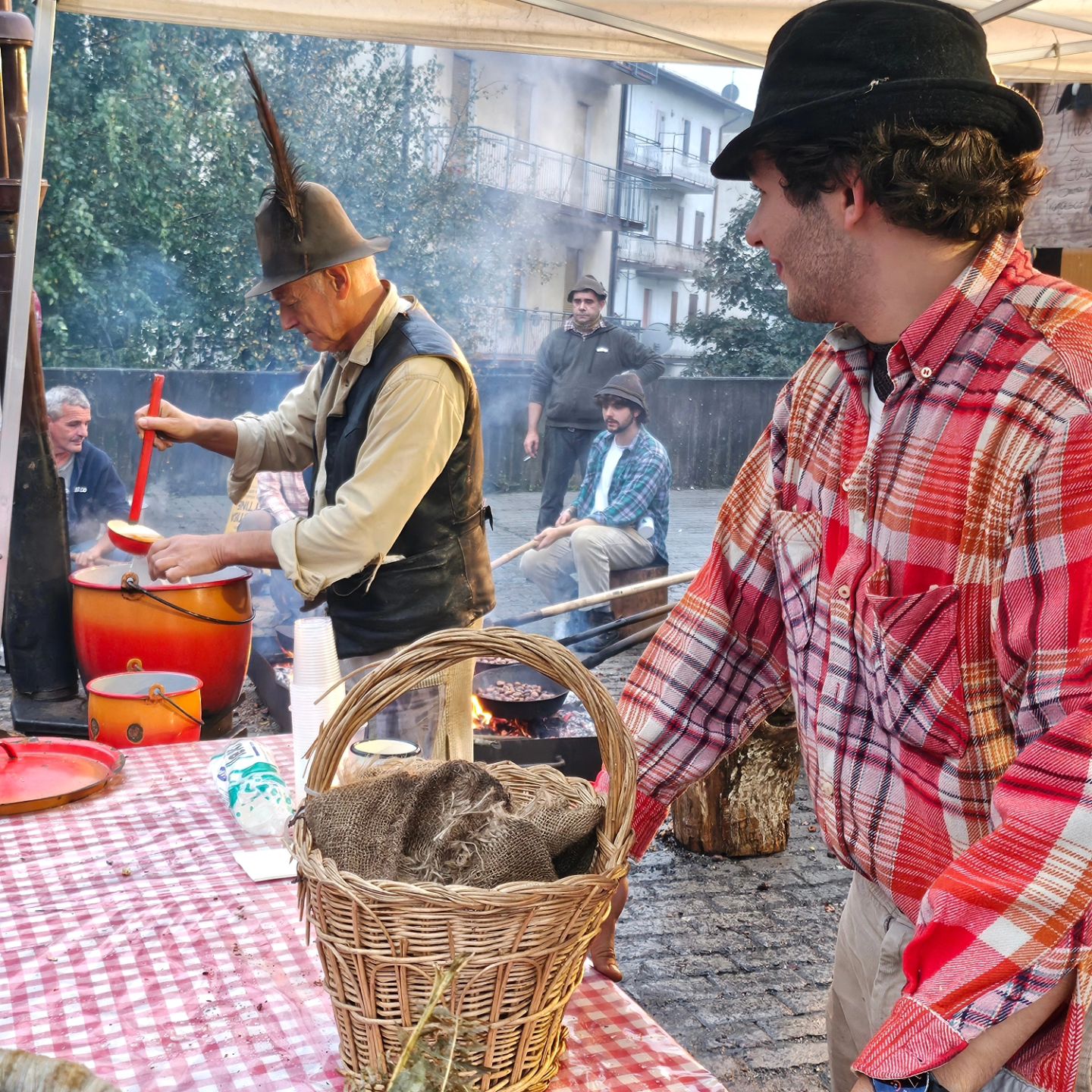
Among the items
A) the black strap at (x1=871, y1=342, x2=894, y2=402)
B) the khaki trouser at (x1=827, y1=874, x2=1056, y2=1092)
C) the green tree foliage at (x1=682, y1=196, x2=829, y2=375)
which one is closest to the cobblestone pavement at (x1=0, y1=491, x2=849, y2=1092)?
the khaki trouser at (x1=827, y1=874, x2=1056, y2=1092)

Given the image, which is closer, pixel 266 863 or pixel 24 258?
pixel 266 863

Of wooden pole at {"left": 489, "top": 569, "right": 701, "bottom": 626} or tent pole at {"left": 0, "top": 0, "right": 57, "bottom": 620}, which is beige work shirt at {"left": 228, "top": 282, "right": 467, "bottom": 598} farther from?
wooden pole at {"left": 489, "top": 569, "right": 701, "bottom": 626}

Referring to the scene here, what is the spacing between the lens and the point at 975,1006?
1073mm

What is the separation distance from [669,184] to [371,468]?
26.1m

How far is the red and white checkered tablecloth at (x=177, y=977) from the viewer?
1374 mm

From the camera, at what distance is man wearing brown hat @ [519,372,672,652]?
7.68 metres

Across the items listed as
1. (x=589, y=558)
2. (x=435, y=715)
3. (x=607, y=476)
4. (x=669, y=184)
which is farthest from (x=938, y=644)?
(x=669, y=184)

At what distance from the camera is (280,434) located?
144 inches

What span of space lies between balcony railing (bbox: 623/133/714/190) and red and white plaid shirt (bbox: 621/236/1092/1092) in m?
25.8

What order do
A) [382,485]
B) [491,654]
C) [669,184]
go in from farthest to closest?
[669,184], [382,485], [491,654]

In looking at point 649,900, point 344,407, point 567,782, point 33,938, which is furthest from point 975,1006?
point 649,900

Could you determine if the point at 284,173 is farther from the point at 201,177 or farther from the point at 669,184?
the point at 669,184

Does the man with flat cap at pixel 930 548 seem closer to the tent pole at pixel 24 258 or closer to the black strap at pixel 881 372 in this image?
the black strap at pixel 881 372

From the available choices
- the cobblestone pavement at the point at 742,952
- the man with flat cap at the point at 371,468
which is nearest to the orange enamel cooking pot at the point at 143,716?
the man with flat cap at the point at 371,468
